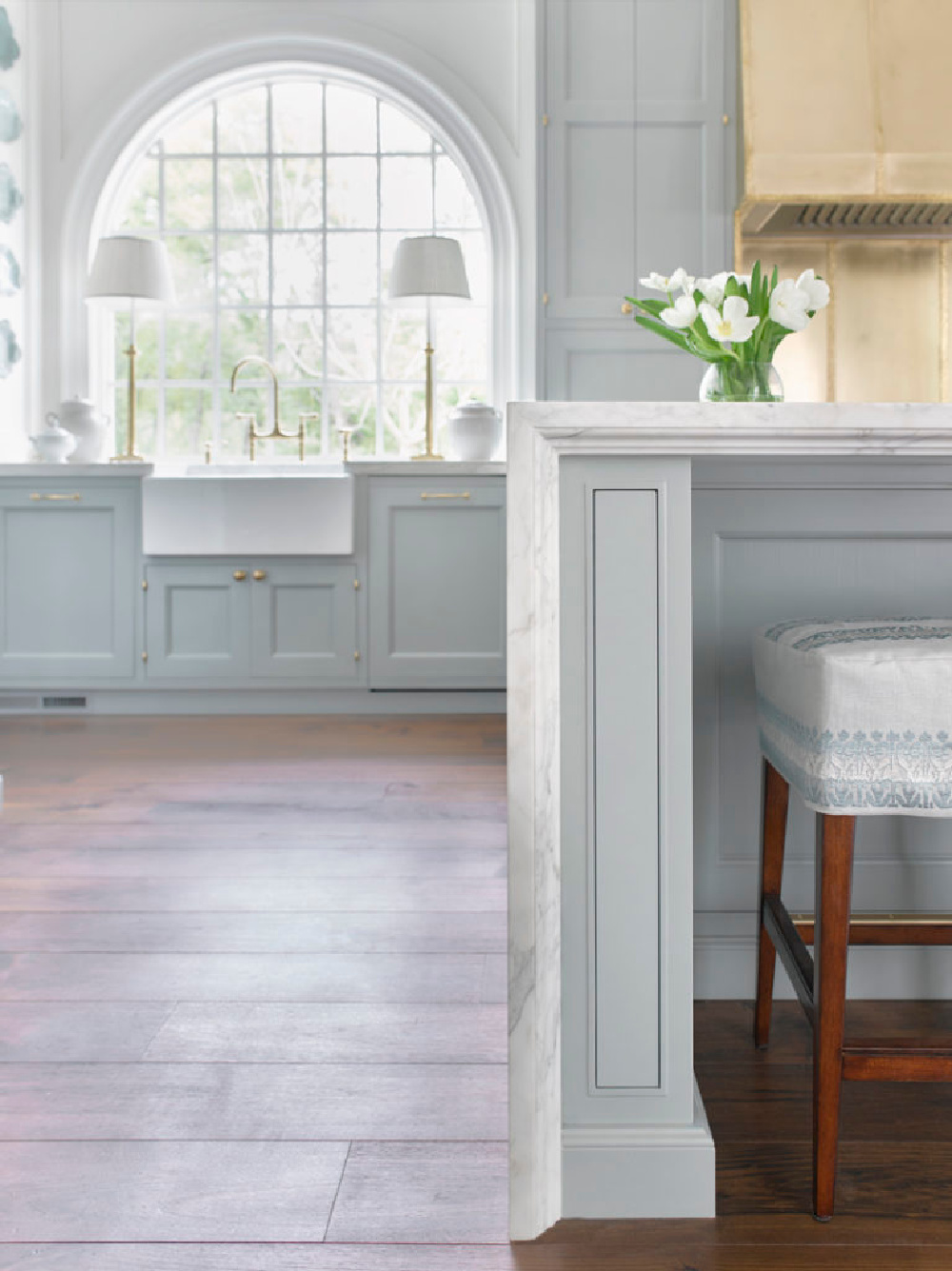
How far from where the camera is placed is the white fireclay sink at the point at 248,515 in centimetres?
396

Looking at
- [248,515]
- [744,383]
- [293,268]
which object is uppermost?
[293,268]

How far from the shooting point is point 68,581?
4.07 metres

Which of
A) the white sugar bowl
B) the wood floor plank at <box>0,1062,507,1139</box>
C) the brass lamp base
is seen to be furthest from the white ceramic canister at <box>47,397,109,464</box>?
the wood floor plank at <box>0,1062,507,1139</box>

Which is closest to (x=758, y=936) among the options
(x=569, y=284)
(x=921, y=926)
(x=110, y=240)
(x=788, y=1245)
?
(x=921, y=926)

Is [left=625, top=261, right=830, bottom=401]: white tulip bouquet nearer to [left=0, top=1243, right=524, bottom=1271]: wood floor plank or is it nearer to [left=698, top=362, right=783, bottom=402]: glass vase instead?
[left=698, top=362, right=783, bottom=402]: glass vase

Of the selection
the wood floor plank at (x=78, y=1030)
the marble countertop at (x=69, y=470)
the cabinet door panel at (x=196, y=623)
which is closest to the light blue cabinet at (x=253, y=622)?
the cabinet door panel at (x=196, y=623)

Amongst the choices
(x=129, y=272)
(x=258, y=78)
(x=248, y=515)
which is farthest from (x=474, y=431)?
(x=258, y=78)

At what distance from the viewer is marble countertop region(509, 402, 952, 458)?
101 cm

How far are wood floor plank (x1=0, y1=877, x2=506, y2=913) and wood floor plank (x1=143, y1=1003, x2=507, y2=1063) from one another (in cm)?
41

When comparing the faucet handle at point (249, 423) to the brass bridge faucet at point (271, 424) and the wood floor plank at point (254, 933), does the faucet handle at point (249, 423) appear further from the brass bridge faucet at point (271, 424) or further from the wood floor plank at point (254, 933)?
the wood floor plank at point (254, 933)

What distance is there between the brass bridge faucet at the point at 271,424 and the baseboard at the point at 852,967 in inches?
131

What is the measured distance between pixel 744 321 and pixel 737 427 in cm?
23

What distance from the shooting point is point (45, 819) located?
257 cm

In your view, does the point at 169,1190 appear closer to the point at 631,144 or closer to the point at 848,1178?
the point at 848,1178
